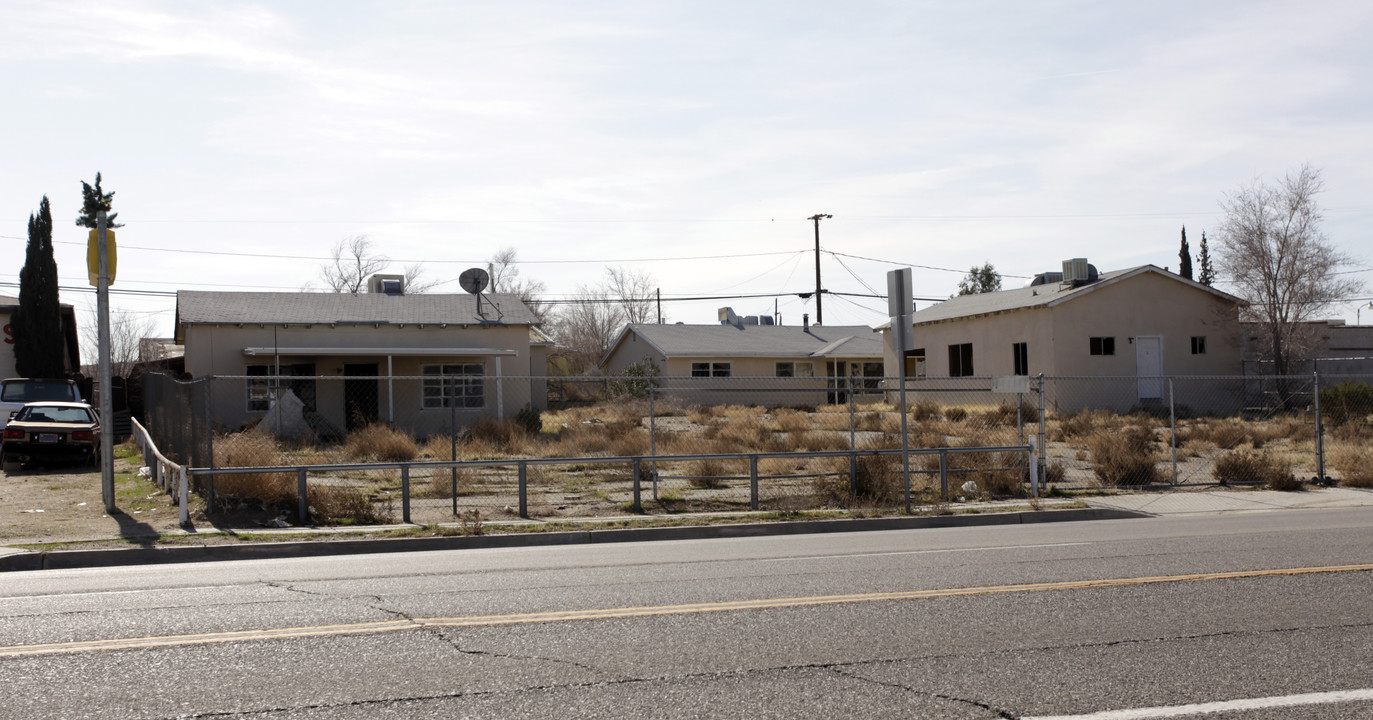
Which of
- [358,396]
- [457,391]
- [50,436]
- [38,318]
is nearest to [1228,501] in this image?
[50,436]

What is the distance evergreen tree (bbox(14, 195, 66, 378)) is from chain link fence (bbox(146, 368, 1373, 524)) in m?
9.45

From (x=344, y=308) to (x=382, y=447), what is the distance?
1243 cm

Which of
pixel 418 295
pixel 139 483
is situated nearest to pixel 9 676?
pixel 139 483

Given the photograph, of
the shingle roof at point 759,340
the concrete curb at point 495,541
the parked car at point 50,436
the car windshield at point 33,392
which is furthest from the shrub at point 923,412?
the car windshield at point 33,392

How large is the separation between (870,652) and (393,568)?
520cm

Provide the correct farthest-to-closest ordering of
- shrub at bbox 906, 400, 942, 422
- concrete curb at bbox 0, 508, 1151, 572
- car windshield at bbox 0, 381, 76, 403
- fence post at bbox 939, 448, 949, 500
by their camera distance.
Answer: shrub at bbox 906, 400, 942, 422 → car windshield at bbox 0, 381, 76, 403 → fence post at bbox 939, 448, 949, 500 → concrete curb at bbox 0, 508, 1151, 572

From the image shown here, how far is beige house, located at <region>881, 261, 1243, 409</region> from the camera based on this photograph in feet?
106

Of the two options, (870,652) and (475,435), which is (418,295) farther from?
(870,652)

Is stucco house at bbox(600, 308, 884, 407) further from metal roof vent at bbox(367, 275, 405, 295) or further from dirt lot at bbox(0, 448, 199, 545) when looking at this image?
dirt lot at bbox(0, 448, 199, 545)

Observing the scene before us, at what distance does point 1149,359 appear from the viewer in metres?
33.3

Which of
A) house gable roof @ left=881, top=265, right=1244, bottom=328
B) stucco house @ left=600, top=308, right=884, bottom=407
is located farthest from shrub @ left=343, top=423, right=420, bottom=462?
stucco house @ left=600, top=308, right=884, bottom=407

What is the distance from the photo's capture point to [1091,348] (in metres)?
32.7

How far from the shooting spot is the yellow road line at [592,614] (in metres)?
6.10

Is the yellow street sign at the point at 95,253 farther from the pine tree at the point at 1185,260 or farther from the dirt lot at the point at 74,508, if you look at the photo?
the pine tree at the point at 1185,260
